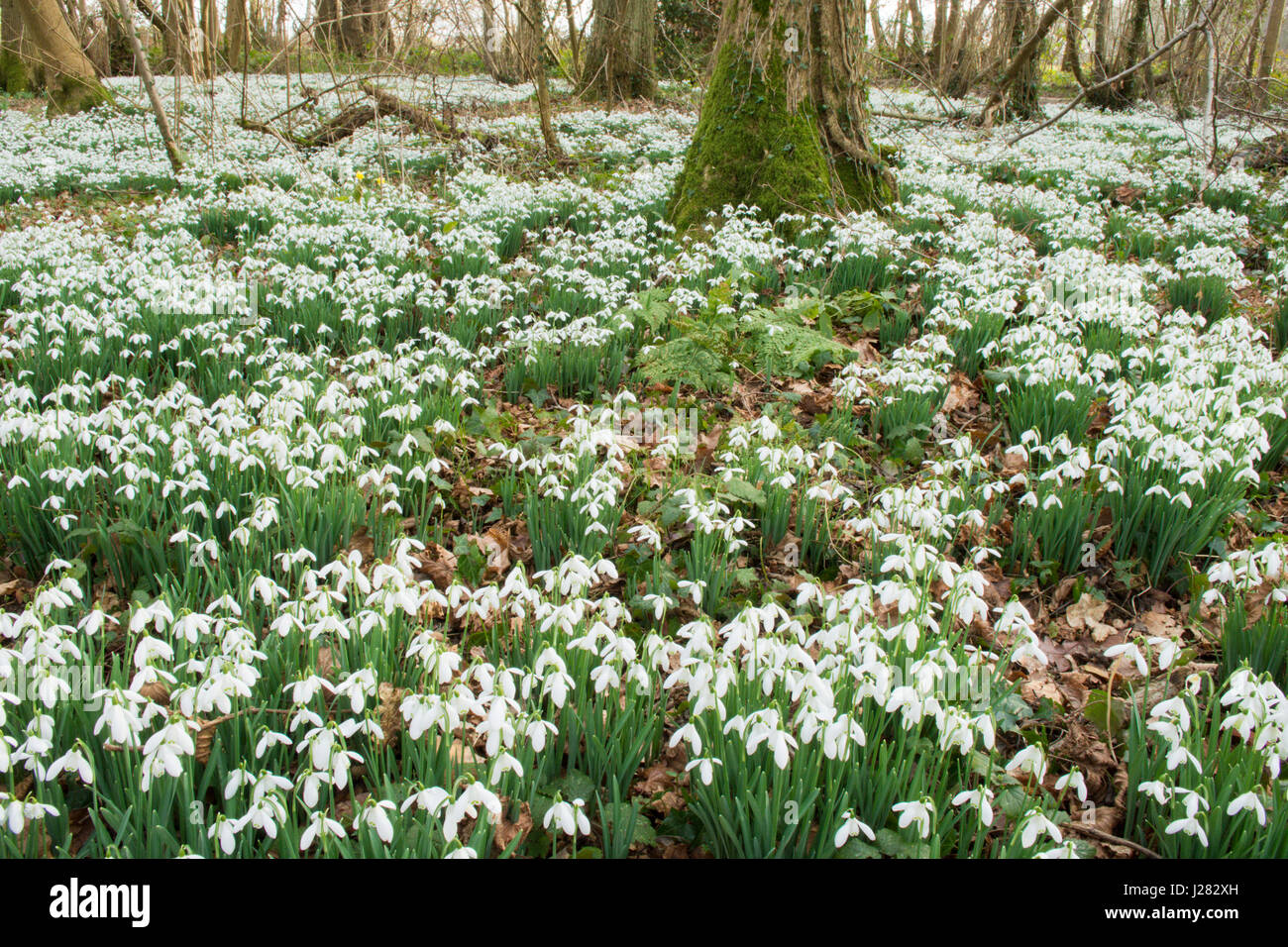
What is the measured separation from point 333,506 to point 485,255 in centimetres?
369

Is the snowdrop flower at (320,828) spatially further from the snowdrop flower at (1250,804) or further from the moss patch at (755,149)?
the moss patch at (755,149)

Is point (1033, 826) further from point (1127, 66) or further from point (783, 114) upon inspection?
point (1127, 66)

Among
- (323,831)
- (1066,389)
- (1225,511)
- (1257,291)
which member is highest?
(1257,291)

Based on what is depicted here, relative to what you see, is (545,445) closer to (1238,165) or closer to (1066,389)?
(1066,389)

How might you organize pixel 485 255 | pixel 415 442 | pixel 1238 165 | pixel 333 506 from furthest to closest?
pixel 1238 165 < pixel 485 255 < pixel 415 442 < pixel 333 506

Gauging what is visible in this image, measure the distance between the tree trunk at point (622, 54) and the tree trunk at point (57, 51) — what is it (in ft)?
26.8

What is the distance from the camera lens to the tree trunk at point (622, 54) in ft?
49.7

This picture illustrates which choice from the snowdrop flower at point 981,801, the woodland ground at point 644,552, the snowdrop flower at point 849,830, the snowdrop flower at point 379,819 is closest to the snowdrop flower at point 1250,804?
the woodland ground at point 644,552

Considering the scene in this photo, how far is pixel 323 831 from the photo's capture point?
1372mm

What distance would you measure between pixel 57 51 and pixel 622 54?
9120mm

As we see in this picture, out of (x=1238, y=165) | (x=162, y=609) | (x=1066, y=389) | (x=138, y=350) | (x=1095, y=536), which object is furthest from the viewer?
(x=1238, y=165)

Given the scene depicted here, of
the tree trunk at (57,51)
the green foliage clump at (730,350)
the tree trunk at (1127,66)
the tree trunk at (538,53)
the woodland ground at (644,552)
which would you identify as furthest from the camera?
the tree trunk at (1127,66)

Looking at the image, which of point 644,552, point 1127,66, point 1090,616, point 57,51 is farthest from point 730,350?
point 1127,66

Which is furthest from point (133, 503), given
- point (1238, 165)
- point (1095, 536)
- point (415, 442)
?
point (1238, 165)
